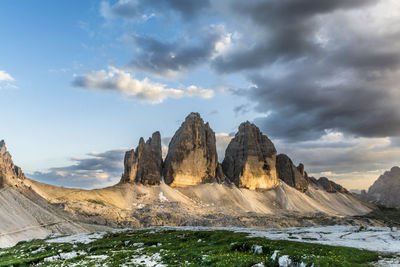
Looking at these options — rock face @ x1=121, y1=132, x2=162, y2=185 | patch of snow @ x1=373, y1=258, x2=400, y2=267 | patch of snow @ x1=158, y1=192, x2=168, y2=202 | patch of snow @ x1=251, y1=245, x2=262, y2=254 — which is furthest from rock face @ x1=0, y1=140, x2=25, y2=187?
patch of snow @ x1=373, y1=258, x2=400, y2=267

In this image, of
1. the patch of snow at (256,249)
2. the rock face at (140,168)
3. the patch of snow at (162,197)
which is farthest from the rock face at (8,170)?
the patch of snow at (256,249)

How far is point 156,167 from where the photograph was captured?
652 ft

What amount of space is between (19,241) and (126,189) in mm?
93970

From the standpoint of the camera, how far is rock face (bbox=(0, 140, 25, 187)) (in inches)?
4188

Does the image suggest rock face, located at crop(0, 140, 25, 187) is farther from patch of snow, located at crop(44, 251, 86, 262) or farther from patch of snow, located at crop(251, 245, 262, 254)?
patch of snow, located at crop(251, 245, 262, 254)

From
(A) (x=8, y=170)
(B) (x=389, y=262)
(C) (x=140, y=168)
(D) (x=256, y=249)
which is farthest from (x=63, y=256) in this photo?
(C) (x=140, y=168)

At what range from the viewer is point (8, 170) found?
111m

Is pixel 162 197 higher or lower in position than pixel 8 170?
lower

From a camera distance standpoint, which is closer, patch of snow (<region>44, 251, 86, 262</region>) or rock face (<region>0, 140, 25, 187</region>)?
patch of snow (<region>44, 251, 86, 262</region>)

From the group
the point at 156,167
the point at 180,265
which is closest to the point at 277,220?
the point at 156,167

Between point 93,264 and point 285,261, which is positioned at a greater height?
point 285,261

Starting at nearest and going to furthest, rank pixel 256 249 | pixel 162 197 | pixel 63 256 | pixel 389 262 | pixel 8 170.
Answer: pixel 389 262 < pixel 256 249 < pixel 63 256 < pixel 8 170 < pixel 162 197

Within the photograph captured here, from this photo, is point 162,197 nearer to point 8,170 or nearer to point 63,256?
point 8,170

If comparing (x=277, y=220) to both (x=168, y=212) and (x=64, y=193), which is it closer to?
(x=168, y=212)
